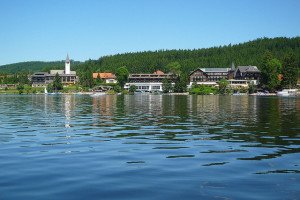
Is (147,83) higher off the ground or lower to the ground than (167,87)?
higher

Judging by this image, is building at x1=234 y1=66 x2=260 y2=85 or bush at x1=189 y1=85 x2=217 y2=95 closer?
bush at x1=189 y1=85 x2=217 y2=95

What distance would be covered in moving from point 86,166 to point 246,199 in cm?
579

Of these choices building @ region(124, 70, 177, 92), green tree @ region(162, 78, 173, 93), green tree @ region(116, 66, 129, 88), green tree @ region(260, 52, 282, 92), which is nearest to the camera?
green tree @ region(260, 52, 282, 92)

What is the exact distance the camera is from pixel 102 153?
15.8 meters

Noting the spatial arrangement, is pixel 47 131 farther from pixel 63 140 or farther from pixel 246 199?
pixel 246 199

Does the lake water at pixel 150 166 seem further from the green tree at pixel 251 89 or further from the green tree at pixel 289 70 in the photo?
the green tree at pixel 251 89

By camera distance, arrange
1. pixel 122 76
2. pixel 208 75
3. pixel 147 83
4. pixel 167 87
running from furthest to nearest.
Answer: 1. pixel 147 83
2. pixel 122 76
3. pixel 208 75
4. pixel 167 87

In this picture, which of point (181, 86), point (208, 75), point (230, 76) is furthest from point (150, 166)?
point (230, 76)

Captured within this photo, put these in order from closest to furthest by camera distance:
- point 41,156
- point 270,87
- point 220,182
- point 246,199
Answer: point 246,199, point 220,182, point 41,156, point 270,87

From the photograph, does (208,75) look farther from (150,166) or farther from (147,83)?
(150,166)

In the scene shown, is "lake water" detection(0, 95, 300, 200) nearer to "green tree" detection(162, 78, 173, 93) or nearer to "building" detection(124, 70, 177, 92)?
"green tree" detection(162, 78, 173, 93)

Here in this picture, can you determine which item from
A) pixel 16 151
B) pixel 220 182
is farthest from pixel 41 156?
pixel 220 182

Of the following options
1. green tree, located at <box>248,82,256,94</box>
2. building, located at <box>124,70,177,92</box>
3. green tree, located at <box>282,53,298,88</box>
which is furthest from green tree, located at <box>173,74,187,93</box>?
green tree, located at <box>282,53,298,88</box>

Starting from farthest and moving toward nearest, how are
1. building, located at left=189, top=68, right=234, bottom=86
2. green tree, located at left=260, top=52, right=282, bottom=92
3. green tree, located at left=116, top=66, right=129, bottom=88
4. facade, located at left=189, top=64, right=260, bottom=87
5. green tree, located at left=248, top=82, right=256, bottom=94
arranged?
green tree, located at left=116, top=66, right=129, bottom=88, building, located at left=189, top=68, right=234, bottom=86, facade, located at left=189, top=64, right=260, bottom=87, green tree, located at left=248, top=82, right=256, bottom=94, green tree, located at left=260, top=52, right=282, bottom=92
